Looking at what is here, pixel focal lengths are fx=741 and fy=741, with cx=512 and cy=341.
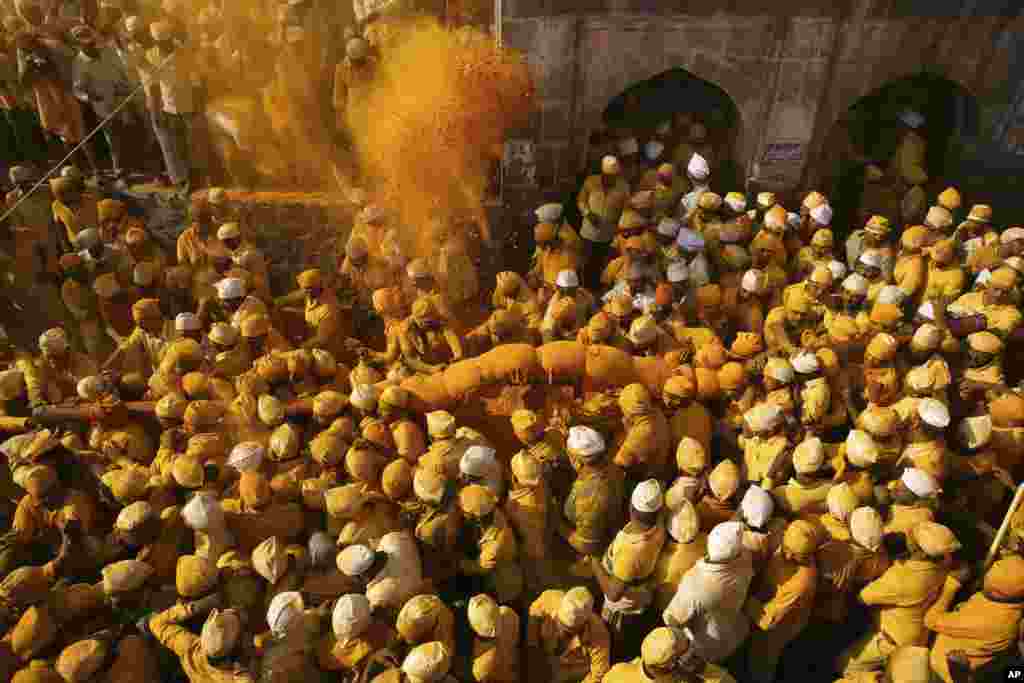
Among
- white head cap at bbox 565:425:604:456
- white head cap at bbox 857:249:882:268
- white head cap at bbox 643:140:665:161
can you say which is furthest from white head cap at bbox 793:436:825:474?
white head cap at bbox 643:140:665:161

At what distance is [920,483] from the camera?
15.5 ft

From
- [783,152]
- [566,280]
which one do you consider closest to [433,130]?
[566,280]

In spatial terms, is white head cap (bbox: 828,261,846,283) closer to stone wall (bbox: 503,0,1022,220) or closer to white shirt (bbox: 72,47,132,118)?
stone wall (bbox: 503,0,1022,220)

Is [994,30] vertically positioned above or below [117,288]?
above

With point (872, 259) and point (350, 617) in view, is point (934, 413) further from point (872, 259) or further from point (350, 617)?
point (350, 617)

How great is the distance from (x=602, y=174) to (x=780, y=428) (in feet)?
14.6

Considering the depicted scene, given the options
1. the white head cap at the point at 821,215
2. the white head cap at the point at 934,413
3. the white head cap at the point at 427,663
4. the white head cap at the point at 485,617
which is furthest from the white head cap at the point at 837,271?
the white head cap at the point at 427,663

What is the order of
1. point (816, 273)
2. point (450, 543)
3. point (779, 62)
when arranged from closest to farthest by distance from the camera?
point (450, 543) < point (816, 273) < point (779, 62)

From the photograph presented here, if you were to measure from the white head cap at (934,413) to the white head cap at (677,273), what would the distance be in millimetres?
2373

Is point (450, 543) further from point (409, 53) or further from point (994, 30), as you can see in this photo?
point (994, 30)

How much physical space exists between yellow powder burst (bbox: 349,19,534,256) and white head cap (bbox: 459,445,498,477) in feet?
15.3

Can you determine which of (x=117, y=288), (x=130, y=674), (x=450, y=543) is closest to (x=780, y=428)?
(x=450, y=543)

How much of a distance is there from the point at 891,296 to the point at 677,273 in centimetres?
185

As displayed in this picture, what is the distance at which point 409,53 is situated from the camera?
32.6ft
